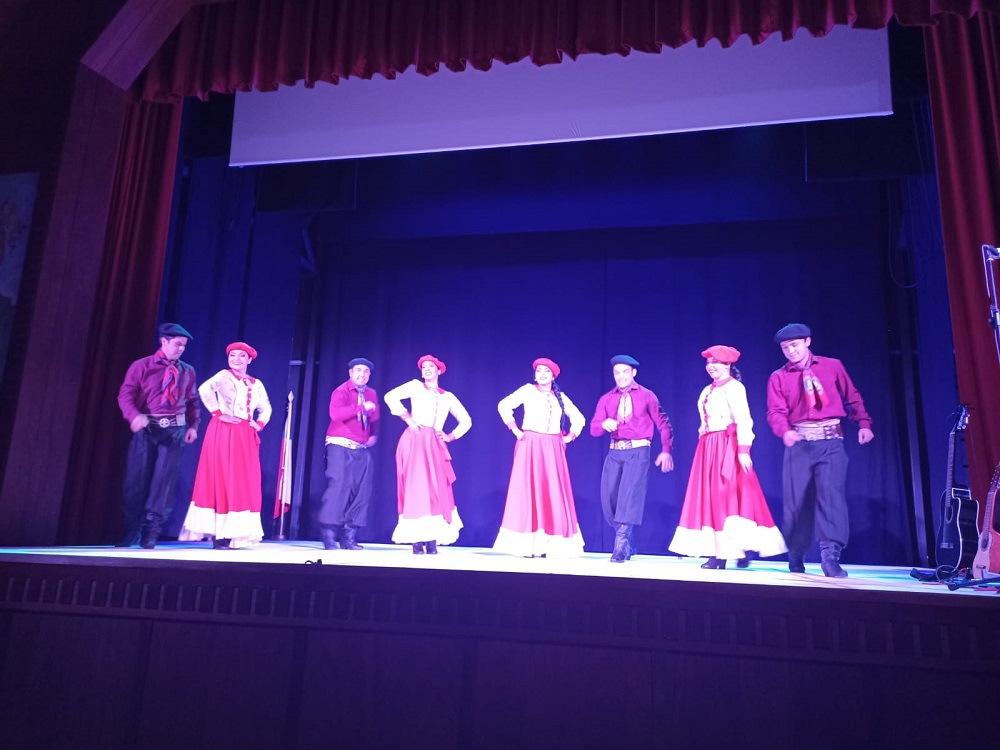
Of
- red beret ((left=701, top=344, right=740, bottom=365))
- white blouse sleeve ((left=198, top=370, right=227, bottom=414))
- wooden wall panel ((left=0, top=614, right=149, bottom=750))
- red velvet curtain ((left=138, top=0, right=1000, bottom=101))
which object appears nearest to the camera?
wooden wall panel ((left=0, top=614, right=149, bottom=750))

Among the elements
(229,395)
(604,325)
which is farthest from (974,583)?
(229,395)

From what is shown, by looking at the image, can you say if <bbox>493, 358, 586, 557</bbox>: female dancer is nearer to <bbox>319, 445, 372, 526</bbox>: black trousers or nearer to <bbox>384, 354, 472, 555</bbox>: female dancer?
<bbox>384, 354, 472, 555</bbox>: female dancer

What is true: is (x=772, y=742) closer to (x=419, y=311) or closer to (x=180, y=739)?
(x=180, y=739)

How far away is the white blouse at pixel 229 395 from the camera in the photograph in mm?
5113

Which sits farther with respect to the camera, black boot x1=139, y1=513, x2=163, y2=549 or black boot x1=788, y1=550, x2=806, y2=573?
black boot x1=139, y1=513, x2=163, y2=549

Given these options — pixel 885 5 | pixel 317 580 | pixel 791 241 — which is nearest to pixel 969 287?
pixel 885 5

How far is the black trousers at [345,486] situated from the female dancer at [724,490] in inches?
90.1

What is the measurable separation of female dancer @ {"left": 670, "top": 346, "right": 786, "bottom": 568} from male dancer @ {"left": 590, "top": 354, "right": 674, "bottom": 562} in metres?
0.37

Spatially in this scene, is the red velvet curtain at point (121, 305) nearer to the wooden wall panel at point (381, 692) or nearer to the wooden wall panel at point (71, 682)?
the wooden wall panel at point (71, 682)

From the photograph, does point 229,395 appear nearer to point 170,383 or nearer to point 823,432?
point 170,383

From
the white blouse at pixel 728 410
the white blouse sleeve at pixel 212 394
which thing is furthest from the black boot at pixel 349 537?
the white blouse at pixel 728 410

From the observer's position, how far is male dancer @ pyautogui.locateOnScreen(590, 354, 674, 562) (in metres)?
4.90

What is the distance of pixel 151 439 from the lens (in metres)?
4.70

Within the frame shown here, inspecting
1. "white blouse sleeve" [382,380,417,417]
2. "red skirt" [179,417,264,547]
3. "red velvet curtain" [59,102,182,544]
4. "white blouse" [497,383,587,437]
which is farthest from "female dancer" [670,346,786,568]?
"red velvet curtain" [59,102,182,544]
